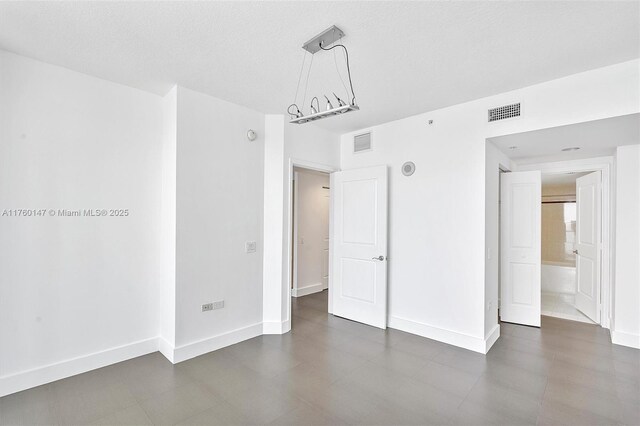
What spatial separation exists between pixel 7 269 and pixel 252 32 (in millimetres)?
2679

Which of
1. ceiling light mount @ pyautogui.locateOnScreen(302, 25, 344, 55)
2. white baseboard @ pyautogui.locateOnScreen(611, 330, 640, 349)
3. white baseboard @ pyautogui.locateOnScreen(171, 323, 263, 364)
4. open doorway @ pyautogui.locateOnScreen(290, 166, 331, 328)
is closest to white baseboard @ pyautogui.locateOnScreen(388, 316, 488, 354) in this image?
white baseboard @ pyautogui.locateOnScreen(611, 330, 640, 349)

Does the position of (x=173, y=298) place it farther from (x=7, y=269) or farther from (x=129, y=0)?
(x=129, y=0)

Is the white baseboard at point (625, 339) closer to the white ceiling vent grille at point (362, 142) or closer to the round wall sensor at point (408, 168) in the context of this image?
the round wall sensor at point (408, 168)

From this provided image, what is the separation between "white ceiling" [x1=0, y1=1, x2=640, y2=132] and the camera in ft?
6.49

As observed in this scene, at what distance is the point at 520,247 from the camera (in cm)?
435

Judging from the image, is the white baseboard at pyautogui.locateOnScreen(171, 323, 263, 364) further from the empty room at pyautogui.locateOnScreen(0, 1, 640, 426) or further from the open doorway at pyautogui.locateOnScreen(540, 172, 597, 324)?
the open doorway at pyautogui.locateOnScreen(540, 172, 597, 324)

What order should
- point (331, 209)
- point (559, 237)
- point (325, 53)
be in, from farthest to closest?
1. point (559, 237)
2. point (331, 209)
3. point (325, 53)

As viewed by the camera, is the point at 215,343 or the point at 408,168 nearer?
the point at 215,343

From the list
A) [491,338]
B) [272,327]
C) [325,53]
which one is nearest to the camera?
[325,53]

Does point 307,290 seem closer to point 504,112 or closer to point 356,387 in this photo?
point 356,387

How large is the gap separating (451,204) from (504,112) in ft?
Result: 3.55

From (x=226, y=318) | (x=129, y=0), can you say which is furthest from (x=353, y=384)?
(x=129, y=0)

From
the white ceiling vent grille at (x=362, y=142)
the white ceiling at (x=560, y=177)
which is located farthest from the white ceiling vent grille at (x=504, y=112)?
the white ceiling at (x=560, y=177)

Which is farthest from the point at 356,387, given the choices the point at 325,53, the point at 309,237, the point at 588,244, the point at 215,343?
the point at 588,244
